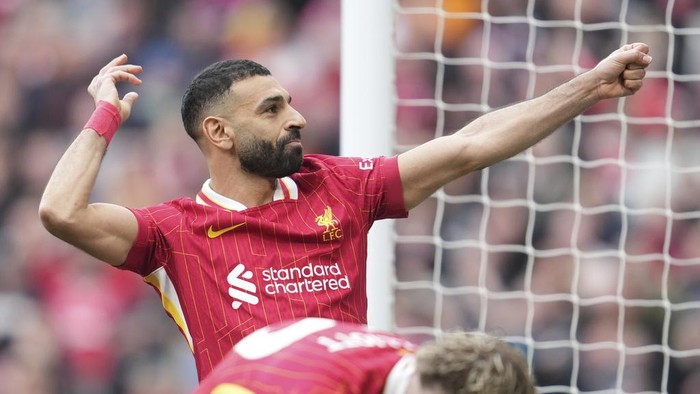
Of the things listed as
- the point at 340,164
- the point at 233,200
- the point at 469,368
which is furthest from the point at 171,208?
the point at 469,368

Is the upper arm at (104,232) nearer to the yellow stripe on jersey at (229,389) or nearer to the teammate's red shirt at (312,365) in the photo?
the teammate's red shirt at (312,365)

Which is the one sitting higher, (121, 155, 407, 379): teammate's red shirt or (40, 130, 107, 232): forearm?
(40, 130, 107, 232): forearm

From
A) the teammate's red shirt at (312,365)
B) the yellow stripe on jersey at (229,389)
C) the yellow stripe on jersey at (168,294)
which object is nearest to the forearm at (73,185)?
the yellow stripe on jersey at (168,294)

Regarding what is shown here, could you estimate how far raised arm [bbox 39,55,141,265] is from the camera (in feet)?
12.5

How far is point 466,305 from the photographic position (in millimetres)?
6988

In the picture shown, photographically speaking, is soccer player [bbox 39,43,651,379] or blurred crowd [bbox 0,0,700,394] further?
blurred crowd [bbox 0,0,700,394]

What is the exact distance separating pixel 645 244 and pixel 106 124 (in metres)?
3.70

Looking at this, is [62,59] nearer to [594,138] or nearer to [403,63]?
[403,63]

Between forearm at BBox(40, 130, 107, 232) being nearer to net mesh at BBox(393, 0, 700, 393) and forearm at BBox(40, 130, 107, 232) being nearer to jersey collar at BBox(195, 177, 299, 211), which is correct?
jersey collar at BBox(195, 177, 299, 211)

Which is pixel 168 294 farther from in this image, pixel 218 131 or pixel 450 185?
pixel 450 185

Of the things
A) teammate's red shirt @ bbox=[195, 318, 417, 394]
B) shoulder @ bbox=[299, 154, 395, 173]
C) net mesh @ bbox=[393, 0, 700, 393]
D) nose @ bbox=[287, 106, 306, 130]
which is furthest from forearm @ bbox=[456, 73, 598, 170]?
net mesh @ bbox=[393, 0, 700, 393]

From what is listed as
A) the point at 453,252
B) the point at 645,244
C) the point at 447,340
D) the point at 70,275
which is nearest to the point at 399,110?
the point at 453,252

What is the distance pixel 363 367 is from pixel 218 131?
1.58 metres

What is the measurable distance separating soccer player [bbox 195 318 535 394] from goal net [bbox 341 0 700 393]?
3.54 m
